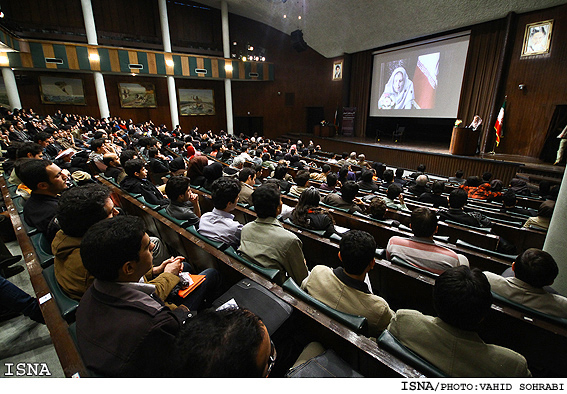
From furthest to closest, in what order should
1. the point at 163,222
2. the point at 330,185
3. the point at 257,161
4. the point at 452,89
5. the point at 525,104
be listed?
the point at 452,89
the point at 525,104
the point at 257,161
the point at 330,185
the point at 163,222

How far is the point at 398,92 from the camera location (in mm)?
9539

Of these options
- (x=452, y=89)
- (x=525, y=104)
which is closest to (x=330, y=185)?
(x=525, y=104)

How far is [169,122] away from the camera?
12539mm

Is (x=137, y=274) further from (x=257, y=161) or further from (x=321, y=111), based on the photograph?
(x=321, y=111)

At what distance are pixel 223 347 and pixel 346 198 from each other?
2354 mm

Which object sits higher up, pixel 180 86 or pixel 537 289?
pixel 180 86

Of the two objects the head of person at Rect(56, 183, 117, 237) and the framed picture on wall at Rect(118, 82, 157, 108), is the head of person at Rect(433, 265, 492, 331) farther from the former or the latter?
the framed picture on wall at Rect(118, 82, 157, 108)

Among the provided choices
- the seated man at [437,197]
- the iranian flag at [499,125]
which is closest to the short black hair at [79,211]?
the seated man at [437,197]

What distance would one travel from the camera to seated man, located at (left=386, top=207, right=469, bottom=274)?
1685 millimetres

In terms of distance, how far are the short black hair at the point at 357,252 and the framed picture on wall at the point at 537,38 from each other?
818cm

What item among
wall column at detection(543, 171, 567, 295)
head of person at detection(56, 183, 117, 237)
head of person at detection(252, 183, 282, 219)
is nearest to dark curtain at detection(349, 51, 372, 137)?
wall column at detection(543, 171, 567, 295)

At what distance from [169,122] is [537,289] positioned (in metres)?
13.5

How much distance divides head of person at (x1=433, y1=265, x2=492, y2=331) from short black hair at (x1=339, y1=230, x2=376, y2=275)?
0.31m
